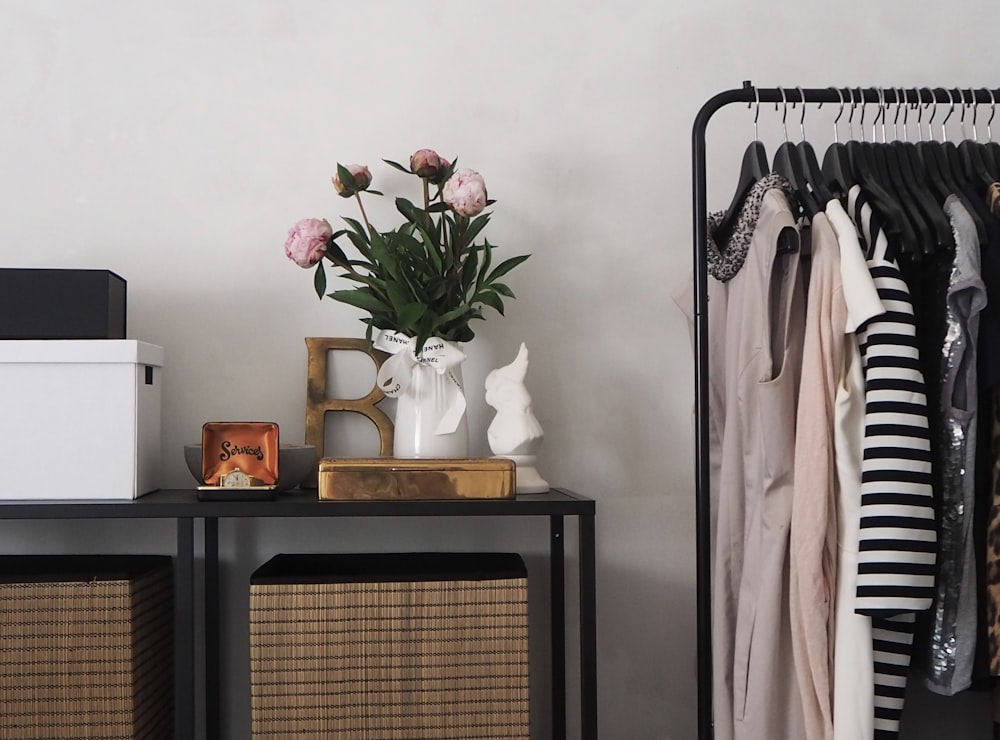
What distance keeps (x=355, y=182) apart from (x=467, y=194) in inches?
9.2

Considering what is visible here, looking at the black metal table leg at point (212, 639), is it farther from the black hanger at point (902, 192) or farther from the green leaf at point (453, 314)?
the black hanger at point (902, 192)

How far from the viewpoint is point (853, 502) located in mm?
1381

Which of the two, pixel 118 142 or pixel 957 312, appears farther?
pixel 118 142

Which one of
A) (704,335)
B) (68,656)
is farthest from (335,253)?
(68,656)

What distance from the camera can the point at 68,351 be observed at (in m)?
1.53

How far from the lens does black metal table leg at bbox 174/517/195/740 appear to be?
4.69ft

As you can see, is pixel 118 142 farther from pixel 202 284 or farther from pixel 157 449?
pixel 157 449

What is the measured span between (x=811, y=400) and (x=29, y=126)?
1.58m

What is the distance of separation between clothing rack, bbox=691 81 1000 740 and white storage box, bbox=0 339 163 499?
95 centimetres

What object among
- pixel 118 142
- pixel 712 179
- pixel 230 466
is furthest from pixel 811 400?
pixel 118 142

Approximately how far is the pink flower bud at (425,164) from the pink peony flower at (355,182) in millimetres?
91

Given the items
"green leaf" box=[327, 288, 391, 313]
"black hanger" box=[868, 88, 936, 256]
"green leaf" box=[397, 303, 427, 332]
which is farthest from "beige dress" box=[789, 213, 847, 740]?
"green leaf" box=[327, 288, 391, 313]

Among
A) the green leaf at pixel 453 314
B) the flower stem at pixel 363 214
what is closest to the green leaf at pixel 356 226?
the flower stem at pixel 363 214

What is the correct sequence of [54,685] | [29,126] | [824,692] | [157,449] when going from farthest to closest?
[29,126], [157,449], [54,685], [824,692]
